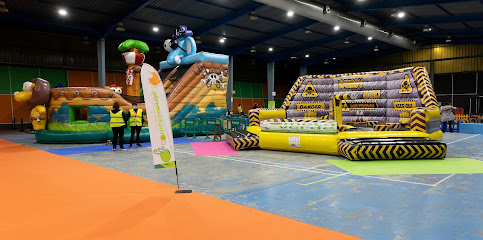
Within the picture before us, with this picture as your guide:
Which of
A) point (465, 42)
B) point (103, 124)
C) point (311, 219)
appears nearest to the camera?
point (311, 219)

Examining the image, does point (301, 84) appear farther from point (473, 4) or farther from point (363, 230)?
point (473, 4)

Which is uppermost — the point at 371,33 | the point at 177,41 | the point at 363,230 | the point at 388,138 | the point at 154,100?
the point at 371,33

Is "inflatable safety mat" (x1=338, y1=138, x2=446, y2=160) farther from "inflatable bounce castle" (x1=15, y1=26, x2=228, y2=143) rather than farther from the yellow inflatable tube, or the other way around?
"inflatable bounce castle" (x1=15, y1=26, x2=228, y2=143)

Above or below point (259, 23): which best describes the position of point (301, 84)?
below

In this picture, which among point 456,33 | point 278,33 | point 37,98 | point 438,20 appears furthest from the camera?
point 456,33

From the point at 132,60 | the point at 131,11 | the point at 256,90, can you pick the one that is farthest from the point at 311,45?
the point at 132,60

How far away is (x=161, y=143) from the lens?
3705mm

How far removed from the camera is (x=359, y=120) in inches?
314

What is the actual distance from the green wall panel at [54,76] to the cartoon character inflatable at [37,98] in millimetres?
9707

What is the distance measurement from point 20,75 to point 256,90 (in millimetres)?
16979

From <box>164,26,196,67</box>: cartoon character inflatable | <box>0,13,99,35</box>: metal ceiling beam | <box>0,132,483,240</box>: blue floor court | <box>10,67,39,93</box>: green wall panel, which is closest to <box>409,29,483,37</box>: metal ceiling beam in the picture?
<box>164,26,196,67</box>: cartoon character inflatable

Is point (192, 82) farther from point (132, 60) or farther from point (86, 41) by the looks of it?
point (86, 41)

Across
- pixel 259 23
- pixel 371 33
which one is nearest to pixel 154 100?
pixel 259 23

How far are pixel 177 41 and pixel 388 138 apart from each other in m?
8.60
